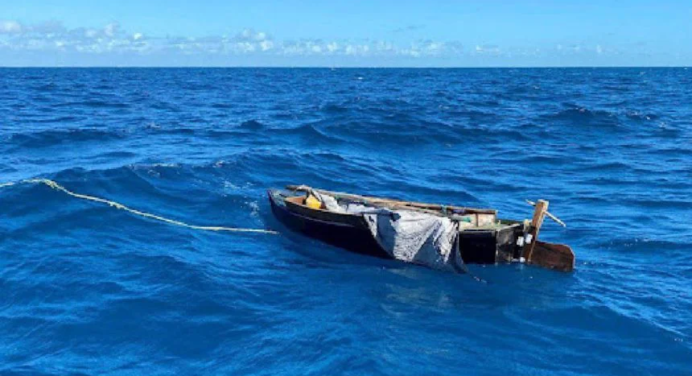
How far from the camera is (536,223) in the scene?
16297 mm

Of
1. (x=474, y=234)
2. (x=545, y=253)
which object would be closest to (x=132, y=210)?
(x=474, y=234)

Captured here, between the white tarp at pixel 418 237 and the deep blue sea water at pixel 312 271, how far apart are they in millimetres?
407

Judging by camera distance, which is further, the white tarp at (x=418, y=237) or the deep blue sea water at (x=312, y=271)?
the white tarp at (x=418, y=237)

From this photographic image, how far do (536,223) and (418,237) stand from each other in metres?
2.96

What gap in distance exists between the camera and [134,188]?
24.8 meters

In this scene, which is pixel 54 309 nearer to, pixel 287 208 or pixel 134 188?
pixel 287 208

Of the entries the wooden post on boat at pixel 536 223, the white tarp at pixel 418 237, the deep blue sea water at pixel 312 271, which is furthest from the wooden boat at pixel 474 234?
the deep blue sea water at pixel 312 271

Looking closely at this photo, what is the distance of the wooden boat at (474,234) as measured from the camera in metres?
16.3

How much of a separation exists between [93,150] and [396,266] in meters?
21.5

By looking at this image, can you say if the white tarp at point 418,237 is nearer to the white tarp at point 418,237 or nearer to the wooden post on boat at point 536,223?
the white tarp at point 418,237

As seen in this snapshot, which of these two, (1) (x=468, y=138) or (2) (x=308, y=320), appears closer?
(2) (x=308, y=320)

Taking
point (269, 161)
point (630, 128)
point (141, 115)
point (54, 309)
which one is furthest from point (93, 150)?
point (630, 128)

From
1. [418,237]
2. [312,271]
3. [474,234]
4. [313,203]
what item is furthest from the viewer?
[313,203]

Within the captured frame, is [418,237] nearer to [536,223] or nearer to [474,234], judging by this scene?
[474,234]
